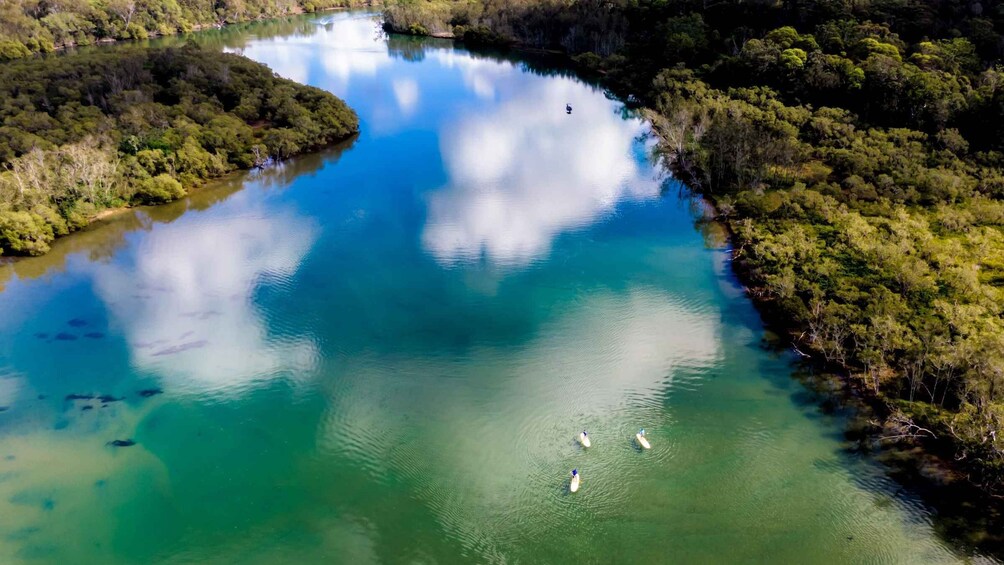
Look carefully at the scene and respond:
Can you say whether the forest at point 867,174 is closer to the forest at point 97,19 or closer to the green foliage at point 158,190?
the green foliage at point 158,190

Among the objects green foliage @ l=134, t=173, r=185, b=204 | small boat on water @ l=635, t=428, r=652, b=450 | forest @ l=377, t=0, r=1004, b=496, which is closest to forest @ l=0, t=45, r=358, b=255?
green foliage @ l=134, t=173, r=185, b=204

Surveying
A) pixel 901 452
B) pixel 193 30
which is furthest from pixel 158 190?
pixel 193 30

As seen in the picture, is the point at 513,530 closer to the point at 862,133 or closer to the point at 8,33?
the point at 862,133

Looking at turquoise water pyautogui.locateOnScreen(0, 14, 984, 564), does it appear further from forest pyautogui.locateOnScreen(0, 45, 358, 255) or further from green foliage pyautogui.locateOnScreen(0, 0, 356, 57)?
green foliage pyautogui.locateOnScreen(0, 0, 356, 57)

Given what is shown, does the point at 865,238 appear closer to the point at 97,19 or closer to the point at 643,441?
the point at 643,441

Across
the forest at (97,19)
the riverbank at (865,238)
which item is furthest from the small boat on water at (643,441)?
the forest at (97,19)

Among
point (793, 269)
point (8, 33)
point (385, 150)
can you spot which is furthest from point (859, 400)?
point (8, 33)

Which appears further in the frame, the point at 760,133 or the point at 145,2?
the point at 145,2
